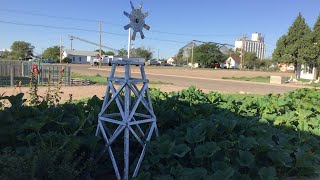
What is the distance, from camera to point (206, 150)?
3.62 meters

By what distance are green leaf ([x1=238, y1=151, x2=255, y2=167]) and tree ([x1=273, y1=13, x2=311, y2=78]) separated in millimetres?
33153

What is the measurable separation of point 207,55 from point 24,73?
108 m

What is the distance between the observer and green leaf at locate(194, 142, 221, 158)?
3.56 meters

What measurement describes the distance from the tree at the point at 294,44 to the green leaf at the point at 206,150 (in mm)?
33323

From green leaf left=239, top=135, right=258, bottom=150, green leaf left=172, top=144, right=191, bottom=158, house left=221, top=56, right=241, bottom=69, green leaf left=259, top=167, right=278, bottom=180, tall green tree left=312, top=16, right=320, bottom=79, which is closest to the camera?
green leaf left=259, top=167, right=278, bottom=180

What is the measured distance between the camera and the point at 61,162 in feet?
10.7

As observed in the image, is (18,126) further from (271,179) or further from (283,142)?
(283,142)

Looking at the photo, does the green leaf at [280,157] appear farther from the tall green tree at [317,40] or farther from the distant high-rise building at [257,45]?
the distant high-rise building at [257,45]

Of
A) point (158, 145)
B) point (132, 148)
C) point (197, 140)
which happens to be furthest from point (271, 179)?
point (132, 148)

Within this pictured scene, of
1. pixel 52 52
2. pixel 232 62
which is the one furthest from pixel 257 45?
pixel 52 52

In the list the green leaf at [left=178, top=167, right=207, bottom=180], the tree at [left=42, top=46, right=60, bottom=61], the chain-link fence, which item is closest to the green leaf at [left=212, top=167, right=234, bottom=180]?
the green leaf at [left=178, top=167, right=207, bottom=180]

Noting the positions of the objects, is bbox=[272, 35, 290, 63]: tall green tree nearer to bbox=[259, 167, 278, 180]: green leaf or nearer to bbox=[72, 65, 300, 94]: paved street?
bbox=[72, 65, 300, 94]: paved street

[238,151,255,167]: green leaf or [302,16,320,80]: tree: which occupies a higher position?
[302,16,320,80]: tree

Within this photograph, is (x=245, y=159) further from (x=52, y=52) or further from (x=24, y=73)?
(x=52, y=52)
